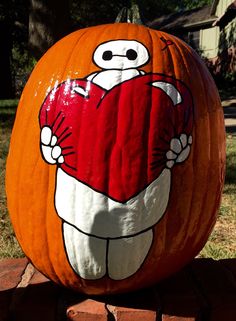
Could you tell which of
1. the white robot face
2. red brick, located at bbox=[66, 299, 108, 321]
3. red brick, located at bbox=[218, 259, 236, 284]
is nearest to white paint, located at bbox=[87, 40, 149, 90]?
the white robot face

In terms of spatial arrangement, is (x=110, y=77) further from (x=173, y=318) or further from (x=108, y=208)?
(x=173, y=318)

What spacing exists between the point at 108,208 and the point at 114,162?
0.18 meters

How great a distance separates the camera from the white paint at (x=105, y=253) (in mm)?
1918

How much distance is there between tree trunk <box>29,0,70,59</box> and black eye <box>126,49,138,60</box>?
15.6 ft

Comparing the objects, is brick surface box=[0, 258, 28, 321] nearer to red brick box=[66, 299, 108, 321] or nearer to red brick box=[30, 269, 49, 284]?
red brick box=[30, 269, 49, 284]

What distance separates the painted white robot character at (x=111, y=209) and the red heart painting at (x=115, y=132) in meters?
0.02

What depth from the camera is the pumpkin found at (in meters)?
1.88

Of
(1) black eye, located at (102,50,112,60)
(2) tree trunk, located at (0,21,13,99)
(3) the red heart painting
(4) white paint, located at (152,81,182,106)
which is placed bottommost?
(2) tree trunk, located at (0,21,13,99)

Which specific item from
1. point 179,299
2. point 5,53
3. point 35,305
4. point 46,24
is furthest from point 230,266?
point 5,53

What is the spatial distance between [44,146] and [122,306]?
2.47ft

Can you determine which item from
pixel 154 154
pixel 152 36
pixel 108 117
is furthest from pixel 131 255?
pixel 152 36

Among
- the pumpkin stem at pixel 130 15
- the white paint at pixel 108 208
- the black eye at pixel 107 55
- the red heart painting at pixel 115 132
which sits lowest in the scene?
the white paint at pixel 108 208

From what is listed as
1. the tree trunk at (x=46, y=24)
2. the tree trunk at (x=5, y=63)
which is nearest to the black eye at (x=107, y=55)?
the tree trunk at (x=46, y=24)

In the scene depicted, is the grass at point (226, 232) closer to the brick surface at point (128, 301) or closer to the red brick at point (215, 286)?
the red brick at point (215, 286)
